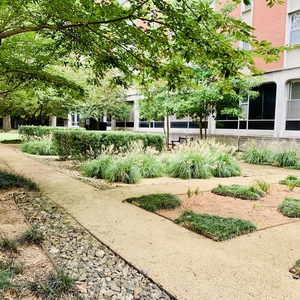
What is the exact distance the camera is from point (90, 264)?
303 centimetres

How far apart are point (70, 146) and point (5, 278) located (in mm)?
8624

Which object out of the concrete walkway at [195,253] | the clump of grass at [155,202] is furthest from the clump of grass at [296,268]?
the clump of grass at [155,202]

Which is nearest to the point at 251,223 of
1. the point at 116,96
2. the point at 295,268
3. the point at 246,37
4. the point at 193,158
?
the point at 295,268

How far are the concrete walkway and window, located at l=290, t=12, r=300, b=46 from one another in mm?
13700

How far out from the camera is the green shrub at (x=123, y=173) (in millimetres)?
7812

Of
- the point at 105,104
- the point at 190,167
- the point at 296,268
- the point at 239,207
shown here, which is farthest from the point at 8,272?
the point at 105,104

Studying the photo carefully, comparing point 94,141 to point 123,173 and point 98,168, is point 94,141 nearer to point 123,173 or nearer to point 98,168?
point 98,168

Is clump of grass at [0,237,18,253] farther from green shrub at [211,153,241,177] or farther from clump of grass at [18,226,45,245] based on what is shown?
green shrub at [211,153,241,177]

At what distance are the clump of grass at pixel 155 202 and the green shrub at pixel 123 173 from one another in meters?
2.06

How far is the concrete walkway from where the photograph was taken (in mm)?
2586

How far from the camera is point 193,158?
29.4ft

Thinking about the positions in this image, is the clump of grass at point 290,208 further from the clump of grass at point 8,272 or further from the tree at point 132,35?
the clump of grass at point 8,272

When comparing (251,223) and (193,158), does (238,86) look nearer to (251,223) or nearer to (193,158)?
(193,158)

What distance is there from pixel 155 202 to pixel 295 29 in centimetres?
1418
